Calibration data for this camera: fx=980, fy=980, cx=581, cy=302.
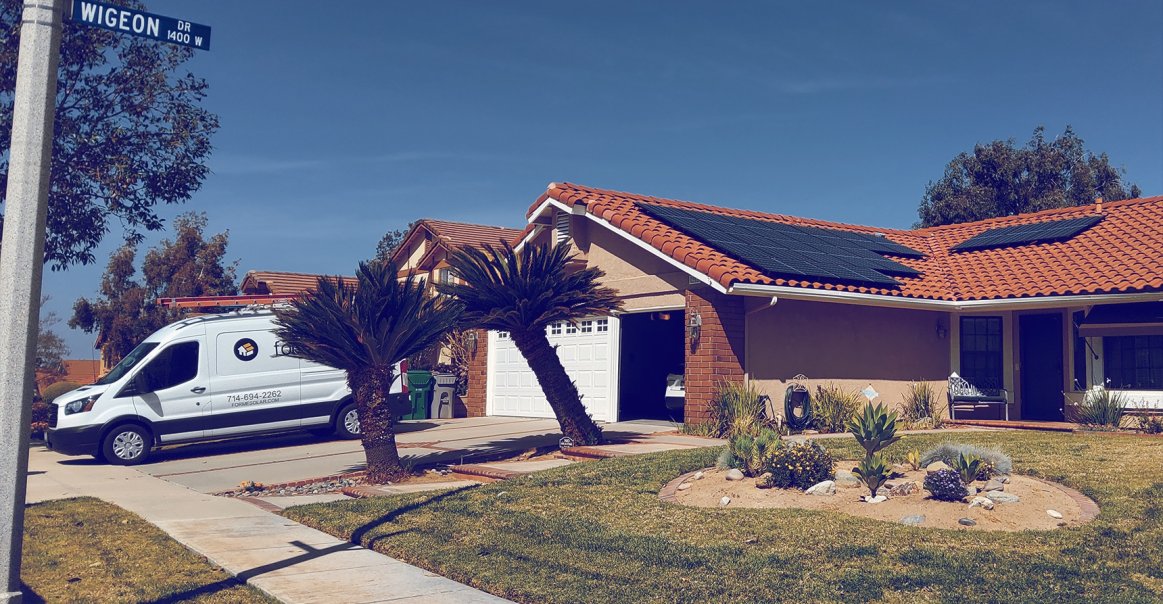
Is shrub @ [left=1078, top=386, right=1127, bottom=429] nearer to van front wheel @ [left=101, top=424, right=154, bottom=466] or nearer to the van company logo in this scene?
the van company logo

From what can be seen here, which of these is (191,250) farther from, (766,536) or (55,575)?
(766,536)

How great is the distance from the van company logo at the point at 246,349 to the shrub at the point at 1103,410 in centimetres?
→ 1477

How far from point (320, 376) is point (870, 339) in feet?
34.8

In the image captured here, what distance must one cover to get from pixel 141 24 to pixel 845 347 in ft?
48.5

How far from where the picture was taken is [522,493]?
11.0 m

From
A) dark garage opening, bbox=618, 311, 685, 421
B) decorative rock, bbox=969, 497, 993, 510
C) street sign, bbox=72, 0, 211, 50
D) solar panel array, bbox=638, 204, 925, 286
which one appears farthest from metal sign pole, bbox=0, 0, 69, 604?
dark garage opening, bbox=618, 311, 685, 421

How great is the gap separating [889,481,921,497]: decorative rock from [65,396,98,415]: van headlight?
13155 mm

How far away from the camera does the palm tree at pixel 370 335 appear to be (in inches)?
531

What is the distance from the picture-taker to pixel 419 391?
23312 mm

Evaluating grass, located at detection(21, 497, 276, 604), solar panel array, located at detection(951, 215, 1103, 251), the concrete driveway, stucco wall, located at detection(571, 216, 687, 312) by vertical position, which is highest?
solar panel array, located at detection(951, 215, 1103, 251)

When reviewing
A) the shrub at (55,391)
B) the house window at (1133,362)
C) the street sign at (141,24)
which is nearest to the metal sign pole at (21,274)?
the street sign at (141,24)

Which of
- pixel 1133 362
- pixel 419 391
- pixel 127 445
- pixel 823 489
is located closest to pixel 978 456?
pixel 823 489

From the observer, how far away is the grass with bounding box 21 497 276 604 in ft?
24.2

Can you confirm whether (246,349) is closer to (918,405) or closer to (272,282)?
(918,405)
